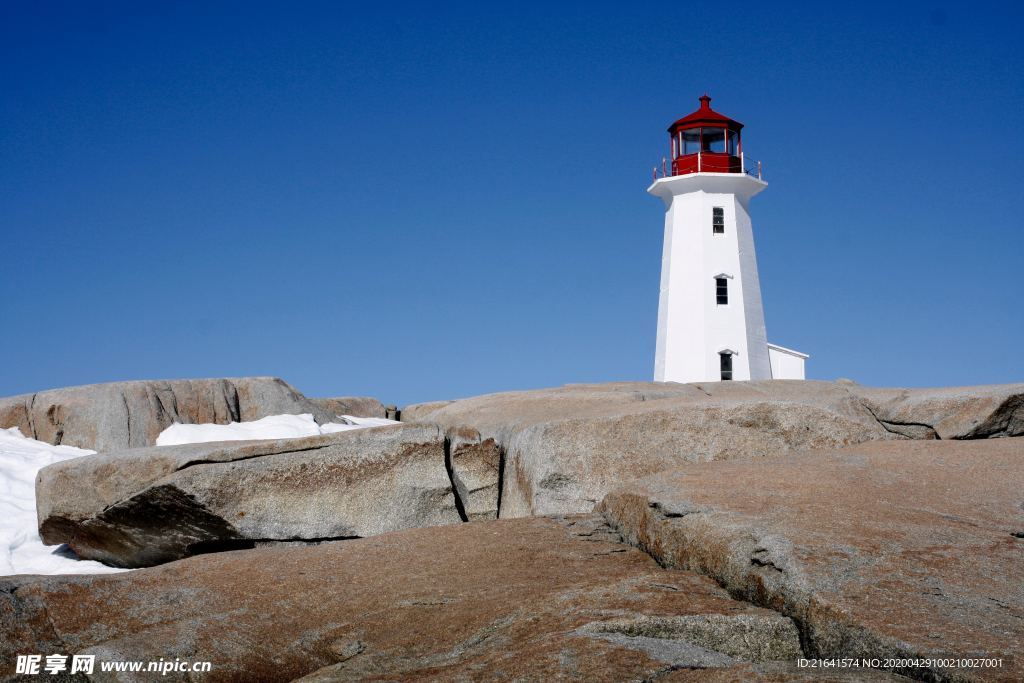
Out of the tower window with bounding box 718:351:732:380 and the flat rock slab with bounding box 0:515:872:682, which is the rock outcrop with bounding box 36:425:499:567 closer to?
the flat rock slab with bounding box 0:515:872:682

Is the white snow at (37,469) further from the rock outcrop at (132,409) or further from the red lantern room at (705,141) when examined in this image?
the red lantern room at (705,141)

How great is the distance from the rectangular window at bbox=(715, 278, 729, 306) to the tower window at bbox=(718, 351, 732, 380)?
150cm

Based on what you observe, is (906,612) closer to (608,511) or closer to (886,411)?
(608,511)

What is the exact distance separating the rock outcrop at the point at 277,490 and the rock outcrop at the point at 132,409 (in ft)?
20.5

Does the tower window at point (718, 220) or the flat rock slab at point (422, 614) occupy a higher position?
the tower window at point (718, 220)

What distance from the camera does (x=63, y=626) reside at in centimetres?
618

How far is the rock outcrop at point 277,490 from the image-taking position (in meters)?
10.1

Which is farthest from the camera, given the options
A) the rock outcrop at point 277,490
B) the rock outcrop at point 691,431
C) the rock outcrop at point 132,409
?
the rock outcrop at point 132,409

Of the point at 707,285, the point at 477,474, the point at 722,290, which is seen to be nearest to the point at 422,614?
the point at 477,474

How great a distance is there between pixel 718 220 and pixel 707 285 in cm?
211

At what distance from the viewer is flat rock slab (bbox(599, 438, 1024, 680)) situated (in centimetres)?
496

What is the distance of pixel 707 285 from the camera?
29688mm

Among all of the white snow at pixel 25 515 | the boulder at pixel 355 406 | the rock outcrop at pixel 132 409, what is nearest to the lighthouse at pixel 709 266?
the boulder at pixel 355 406

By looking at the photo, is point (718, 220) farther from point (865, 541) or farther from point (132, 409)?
point (865, 541)
